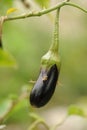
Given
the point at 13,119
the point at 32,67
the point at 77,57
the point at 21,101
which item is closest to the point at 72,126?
the point at 32,67

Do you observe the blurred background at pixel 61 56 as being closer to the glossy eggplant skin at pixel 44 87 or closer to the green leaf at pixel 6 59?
the green leaf at pixel 6 59

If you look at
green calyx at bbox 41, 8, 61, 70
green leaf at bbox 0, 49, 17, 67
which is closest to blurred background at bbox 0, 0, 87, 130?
green leaf at bbox 0, 49, 17, 67

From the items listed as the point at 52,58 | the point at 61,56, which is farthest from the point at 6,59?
the point at 61,56

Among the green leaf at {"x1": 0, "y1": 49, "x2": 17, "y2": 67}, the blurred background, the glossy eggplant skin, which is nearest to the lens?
the glossy eggplant skin

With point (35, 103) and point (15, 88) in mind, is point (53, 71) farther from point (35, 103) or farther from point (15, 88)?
point (15, 88)

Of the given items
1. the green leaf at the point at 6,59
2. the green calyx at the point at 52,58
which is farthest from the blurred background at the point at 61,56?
the green calyx at the point at 52,58

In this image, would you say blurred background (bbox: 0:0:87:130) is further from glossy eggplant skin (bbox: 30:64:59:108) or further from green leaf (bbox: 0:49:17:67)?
glossy eggplant skin (bbox: 30:64:59:108)
